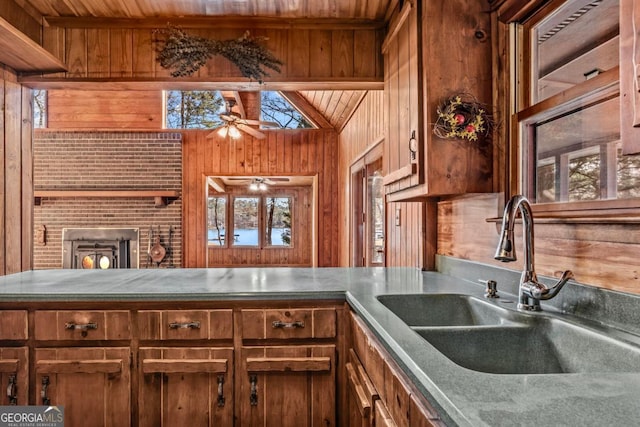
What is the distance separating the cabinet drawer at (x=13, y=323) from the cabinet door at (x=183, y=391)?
1.78 feet

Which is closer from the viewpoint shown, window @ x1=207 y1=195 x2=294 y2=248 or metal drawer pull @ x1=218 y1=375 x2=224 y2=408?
metal drawer pull @ x1=218 y1=375 x2=224 y2=408

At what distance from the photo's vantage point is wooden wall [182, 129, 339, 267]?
20.3ft

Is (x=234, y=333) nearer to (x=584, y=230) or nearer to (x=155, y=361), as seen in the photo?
(x=155, y=361)

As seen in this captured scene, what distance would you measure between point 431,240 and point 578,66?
123 centimetres

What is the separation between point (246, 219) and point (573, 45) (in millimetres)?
8793

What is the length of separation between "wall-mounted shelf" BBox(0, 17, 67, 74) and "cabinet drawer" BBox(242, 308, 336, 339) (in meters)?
1.87

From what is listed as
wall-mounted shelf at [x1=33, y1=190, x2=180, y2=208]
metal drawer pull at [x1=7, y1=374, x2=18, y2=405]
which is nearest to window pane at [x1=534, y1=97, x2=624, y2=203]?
metal drawer pull at [x1=7, y1=374, x2=18, y2=405]

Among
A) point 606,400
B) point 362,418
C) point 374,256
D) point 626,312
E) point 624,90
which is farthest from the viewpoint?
point 374,256

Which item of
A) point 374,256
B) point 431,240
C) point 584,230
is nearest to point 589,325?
point 584,230

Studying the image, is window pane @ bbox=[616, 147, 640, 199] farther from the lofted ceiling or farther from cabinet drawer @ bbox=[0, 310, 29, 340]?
cabinet drawer @ bbox=[0, 310, 29, 340]

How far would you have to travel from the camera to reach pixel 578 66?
4.55ft

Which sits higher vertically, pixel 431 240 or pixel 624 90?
pixel 624 90

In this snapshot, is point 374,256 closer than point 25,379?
No

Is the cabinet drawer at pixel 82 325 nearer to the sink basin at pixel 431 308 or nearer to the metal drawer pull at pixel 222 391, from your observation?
the metal drawer pull at pixel 222 391
